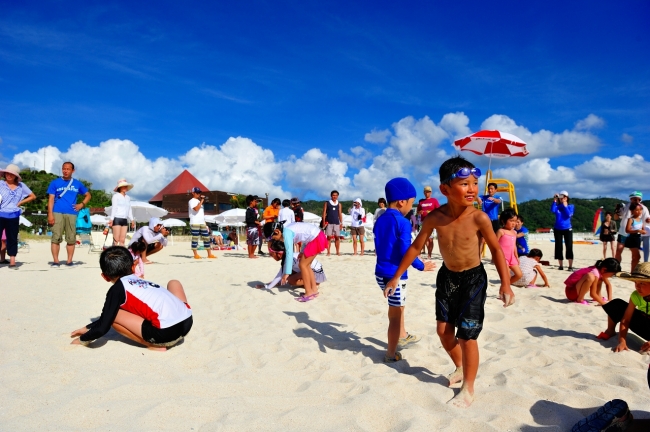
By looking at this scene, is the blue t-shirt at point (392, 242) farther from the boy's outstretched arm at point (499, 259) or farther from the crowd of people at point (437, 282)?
the boy's outstretched arm at point (499, 259)

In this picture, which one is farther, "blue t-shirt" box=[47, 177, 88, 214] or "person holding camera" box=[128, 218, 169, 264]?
"person holding camera" box=[128, 218, 169, 264]

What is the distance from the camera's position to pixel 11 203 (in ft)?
25.1

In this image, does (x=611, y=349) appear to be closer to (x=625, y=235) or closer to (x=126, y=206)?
(x=625, y=235)

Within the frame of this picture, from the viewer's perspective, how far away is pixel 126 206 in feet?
28.8

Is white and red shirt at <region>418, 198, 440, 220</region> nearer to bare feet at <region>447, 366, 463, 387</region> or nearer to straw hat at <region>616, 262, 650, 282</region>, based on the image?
straw hat at <region>616, 262, 650, 282</region>

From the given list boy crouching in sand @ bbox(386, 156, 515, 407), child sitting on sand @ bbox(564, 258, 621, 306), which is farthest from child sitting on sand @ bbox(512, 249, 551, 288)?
boy crouching in sand @ bbox(386, 156, 515, 407)

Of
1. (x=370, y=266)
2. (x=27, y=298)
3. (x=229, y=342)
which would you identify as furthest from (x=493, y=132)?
(x=27, y=298)

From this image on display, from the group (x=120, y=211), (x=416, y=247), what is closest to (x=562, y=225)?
(x=416, y=247)

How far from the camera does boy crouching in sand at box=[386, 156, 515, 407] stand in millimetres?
2730

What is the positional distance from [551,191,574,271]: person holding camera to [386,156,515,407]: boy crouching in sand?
746cm

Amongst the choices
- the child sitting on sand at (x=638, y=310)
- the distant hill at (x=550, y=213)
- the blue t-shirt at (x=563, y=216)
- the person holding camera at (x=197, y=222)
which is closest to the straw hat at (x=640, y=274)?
the child sitting on sand at (x=638, y=310)

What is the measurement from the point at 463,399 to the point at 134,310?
264 centimetres

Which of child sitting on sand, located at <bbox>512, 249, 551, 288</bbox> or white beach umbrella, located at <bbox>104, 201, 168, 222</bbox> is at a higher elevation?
white beach umbrella, located at <bbox>104, 201, 168, 222</bbox>

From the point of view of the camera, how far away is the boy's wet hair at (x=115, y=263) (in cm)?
361
